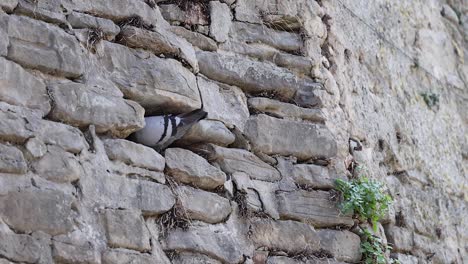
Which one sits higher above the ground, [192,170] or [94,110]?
[94,110]

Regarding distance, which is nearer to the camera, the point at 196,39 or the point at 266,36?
the point at 196,39

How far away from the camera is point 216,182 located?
11.8ft

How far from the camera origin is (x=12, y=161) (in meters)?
2.96

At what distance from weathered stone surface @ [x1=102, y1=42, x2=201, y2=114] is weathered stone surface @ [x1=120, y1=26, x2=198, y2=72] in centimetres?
4

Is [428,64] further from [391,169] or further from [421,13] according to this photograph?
[391,169]

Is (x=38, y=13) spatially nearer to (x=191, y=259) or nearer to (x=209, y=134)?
(x=209, y=134)

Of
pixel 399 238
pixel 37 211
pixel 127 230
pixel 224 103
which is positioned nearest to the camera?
pixel 37 211

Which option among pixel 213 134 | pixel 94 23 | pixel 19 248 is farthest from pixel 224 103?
pixel 19 248

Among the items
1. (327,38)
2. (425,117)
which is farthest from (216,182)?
(425,117)

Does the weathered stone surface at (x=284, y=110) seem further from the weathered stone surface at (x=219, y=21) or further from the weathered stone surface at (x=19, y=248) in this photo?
the weathered stone surface at (x=19, y=248)

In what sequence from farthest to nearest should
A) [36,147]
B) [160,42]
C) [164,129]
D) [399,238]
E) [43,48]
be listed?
1. [399,238]
2. [160,42]
3. [164,129]
4. [43,48]
5. [36,147]

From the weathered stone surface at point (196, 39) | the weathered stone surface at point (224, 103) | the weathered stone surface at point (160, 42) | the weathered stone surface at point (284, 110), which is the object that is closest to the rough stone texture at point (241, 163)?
the weathered stone surface at point (224, 103)

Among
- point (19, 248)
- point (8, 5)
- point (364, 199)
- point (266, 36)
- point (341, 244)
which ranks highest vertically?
point (8, 5)

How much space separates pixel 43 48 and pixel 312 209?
1376mm
